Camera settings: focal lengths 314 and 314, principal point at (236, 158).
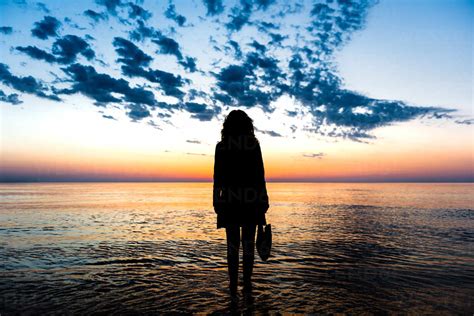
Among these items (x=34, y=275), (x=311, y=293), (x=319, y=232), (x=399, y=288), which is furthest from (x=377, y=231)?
(x=34, y=275)

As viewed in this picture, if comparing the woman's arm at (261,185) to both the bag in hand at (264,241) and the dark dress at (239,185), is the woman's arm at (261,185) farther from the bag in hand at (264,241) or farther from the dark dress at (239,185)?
the bag in hand at (264,241)

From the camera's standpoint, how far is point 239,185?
15.4ft

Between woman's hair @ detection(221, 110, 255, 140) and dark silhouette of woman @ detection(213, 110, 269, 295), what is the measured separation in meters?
0.06

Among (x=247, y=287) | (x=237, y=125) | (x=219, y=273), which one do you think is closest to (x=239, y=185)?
(x=237, y=125)

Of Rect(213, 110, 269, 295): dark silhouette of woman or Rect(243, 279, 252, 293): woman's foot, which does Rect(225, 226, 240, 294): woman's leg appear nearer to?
Rect(213, 110, 269, 295): dark silhouette of woman

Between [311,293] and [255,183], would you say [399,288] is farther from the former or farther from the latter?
[255,183]

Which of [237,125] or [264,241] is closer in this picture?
[237,125]

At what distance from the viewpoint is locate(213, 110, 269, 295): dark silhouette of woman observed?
4637mm

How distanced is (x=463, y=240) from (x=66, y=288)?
11.5m

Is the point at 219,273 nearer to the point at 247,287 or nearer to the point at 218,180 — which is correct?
the point at 247,287

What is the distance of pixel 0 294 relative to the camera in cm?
489

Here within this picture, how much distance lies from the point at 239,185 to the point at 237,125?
3.07 feet

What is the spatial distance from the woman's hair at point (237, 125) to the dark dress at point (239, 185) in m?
0.16

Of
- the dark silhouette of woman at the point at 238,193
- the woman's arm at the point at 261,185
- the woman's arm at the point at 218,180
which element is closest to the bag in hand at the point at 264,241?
the dark silhouette of woman at the point at 238,193
